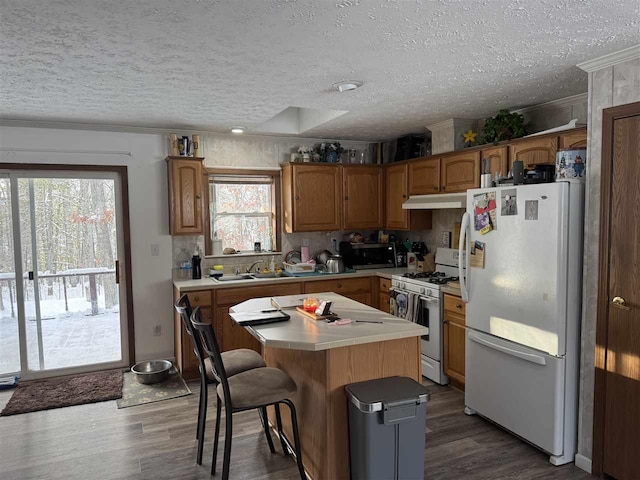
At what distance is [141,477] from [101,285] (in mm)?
2311

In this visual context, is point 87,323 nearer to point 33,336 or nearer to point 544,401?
point 33,336

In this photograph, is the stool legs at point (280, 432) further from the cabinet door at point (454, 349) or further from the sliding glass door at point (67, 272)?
the sliding glass door at point (67, 272)

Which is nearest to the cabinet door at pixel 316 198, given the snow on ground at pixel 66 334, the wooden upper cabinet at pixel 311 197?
the wooden upper cabinet at pixel 311 197

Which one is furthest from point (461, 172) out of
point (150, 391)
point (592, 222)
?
point (150, 391)

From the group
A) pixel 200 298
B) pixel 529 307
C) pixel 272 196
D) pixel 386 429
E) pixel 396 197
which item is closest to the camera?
pixel 386 429

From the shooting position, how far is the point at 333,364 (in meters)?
2.44

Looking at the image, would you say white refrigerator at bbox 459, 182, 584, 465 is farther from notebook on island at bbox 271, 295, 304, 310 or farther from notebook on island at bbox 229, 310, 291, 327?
notebook on island at bbox 229, 310, 291, 327

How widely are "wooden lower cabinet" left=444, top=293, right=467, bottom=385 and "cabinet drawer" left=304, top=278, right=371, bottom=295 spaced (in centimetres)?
114

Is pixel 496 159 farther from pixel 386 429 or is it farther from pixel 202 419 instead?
pixel 202 419

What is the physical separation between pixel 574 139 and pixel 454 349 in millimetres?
1912

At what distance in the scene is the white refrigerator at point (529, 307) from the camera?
9.06ft

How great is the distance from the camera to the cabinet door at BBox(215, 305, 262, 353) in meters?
4.32

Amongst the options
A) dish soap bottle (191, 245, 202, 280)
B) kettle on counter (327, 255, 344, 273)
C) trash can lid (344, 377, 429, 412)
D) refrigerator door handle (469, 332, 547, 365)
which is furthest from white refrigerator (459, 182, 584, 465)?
dish soap bottle (191, 245, 202, 280)

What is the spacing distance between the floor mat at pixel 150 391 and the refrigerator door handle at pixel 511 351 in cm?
243
